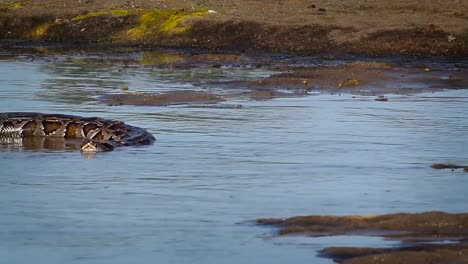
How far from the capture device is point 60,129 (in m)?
18.2

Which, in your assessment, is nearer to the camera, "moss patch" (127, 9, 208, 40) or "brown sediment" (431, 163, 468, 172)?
"brown sediment" (431, 163, 468, 172)

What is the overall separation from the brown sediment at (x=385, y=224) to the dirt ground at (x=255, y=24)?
19.4 m

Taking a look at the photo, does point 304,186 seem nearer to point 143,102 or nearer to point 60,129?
point 60,129

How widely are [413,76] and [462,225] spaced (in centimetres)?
1537

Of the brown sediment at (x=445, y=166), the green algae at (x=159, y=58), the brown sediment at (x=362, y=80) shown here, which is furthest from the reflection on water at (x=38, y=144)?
the green algae at (x=159, y=58)

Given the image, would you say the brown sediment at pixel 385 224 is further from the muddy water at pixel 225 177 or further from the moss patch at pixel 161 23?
the moss patch at pixel 161 23

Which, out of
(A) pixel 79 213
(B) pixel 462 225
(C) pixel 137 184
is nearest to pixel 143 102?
(C) pixel 137 184

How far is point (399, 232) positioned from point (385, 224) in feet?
0.86

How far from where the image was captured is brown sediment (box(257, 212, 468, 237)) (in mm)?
10531

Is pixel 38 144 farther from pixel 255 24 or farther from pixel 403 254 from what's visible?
pixel 255 24

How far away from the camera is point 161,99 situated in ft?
72.2

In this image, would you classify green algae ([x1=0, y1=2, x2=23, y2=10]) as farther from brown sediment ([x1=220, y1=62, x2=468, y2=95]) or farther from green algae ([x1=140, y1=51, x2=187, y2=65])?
brown sediment ([x1=220, y1=62, x2=468, y2=95])

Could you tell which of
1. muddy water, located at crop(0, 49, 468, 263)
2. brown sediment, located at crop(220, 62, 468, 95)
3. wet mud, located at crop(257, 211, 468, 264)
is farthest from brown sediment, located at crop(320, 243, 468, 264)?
brown sediment, located at crop(220, 62, 468, 95)

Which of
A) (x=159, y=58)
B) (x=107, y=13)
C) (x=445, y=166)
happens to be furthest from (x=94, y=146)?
(x=107, y=13)
